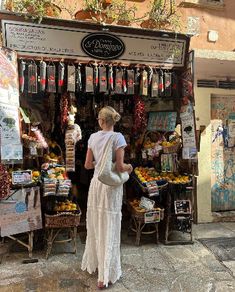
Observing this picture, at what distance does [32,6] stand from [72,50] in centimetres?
80

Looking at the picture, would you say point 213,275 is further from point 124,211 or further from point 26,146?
point 26,146

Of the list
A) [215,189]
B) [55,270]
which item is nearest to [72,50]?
[55,270]

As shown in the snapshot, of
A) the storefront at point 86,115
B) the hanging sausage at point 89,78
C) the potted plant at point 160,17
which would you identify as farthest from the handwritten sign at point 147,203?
the potted plant at point 160,17

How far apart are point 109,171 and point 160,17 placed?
2985 millimetres

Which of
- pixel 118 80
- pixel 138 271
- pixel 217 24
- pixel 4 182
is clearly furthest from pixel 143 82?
pixel 138 271

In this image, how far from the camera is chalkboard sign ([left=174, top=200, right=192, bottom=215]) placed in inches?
195

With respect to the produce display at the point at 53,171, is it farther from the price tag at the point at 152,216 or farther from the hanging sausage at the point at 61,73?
the price tag at the point at 152,216

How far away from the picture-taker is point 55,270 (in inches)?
157

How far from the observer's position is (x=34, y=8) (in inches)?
169

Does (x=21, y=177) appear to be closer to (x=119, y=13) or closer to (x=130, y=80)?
(x=130, y=80)

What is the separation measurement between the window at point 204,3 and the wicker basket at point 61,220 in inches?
175

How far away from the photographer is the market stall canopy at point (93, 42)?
434cm

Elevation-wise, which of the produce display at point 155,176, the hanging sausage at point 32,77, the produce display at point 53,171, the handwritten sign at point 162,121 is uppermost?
the hanging sausage at point 32,77

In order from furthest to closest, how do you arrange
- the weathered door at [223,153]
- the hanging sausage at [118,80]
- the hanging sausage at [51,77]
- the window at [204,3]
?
the weathered door at [223,153], the window at [204,3], the hanging sausage at [118,80], the hanging sausage at [51,77]
